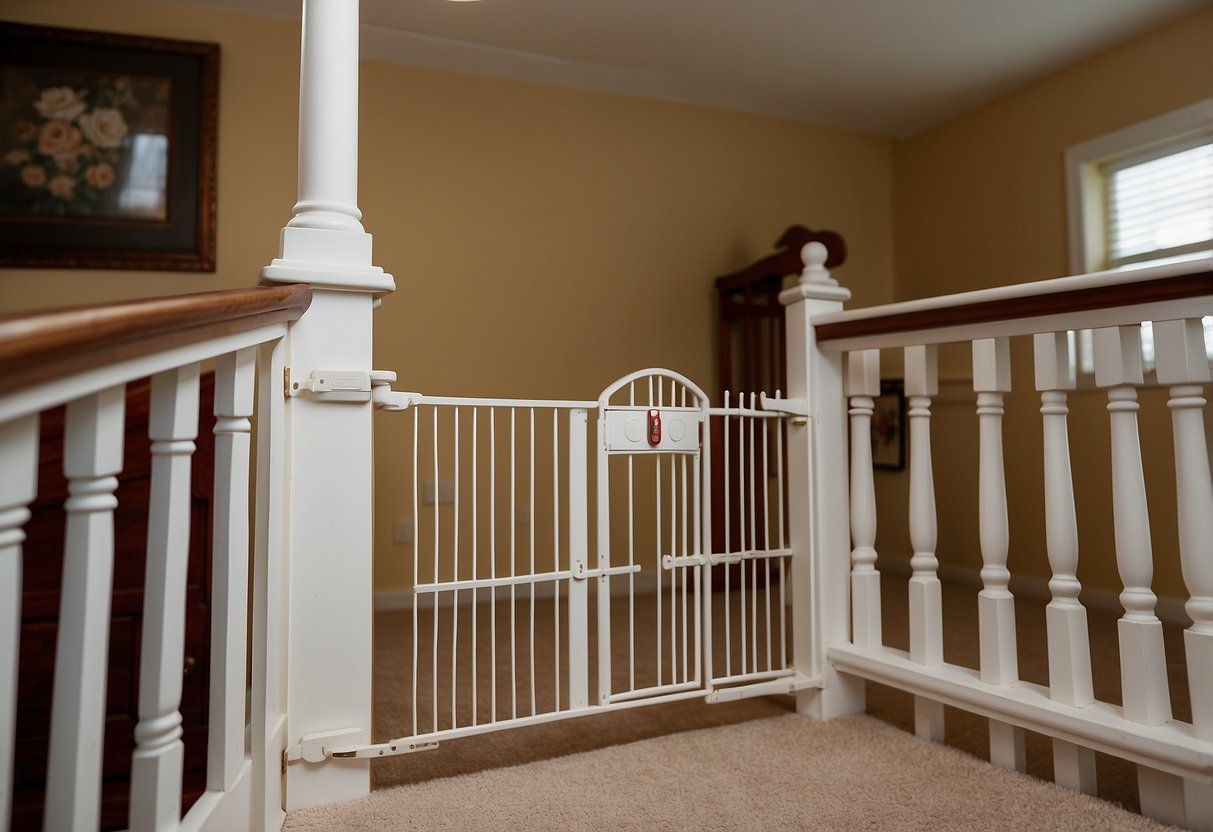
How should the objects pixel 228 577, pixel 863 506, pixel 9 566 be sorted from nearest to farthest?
pixel 9 566 → pixel 228 577 → pixel 863 506

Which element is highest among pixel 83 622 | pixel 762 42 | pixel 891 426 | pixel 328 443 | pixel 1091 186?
pixel 762 42

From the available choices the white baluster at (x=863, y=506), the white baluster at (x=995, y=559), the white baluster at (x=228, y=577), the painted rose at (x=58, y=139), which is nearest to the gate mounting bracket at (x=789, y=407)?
the white baluster at (x=863, y=506)

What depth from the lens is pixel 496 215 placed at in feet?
11.0

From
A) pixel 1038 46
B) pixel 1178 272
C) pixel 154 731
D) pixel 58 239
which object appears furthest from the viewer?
pixel 1038 46

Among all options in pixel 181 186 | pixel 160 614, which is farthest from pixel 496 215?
pixel 160 614

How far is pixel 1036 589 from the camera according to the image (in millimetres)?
3369

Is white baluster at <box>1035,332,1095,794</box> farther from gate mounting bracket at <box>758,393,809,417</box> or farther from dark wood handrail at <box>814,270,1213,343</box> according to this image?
gate mounting bracket at <box>758,393,809,417</box>

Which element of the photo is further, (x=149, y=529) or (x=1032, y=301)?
(x=1032, y=301)

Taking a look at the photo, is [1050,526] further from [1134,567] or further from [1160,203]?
[1160,203]

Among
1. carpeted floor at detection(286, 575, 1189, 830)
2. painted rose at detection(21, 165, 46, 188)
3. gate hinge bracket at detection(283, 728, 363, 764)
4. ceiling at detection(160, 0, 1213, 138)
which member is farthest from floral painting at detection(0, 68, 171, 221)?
gate hinge bracket at detection(283, 728, 363, 764)

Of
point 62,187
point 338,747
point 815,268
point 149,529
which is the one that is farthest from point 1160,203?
point 62,187

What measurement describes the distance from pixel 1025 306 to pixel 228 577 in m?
1.37

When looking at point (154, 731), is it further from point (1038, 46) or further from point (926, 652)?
point (1038, 46)

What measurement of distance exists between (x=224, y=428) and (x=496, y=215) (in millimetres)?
2587
